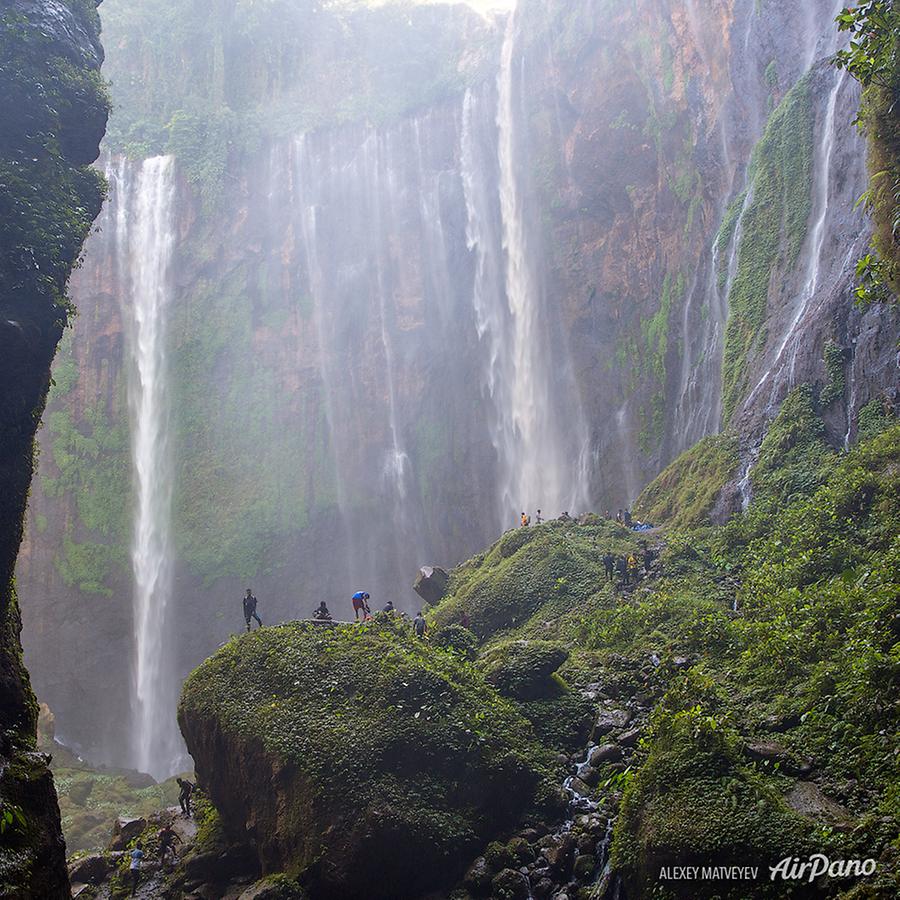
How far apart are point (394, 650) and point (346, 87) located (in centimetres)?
3771

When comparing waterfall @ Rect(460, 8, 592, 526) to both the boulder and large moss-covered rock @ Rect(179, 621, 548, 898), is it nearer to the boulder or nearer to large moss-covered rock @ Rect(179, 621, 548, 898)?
the boulder

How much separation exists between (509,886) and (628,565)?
28.7 feet

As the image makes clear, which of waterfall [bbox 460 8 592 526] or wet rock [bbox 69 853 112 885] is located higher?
waterfall [bbox 460 8 592 526]

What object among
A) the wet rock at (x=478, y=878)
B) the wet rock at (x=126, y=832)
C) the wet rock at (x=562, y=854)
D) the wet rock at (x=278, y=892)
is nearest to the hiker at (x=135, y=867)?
the wet rock at (x=126, y=832)

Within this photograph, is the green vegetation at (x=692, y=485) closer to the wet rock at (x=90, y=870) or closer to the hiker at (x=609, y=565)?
the hiker at (x=609, y=565)

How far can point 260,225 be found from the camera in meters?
38.7

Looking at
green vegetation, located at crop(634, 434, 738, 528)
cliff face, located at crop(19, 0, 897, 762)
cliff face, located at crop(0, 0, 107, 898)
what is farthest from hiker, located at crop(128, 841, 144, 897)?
cliff face, located at crop(19, 0, 897, 762)

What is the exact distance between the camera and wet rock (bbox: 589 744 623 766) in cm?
934

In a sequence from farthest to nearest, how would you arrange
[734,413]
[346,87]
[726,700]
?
[346,87] → [734,413] → [726,700]

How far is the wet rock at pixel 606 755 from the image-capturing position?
9.34m

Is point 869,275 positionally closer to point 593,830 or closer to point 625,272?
point 593,830

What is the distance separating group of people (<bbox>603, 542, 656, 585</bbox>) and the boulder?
542 cm

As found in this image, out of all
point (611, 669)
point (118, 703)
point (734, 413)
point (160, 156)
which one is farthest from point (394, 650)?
point (160, 156)

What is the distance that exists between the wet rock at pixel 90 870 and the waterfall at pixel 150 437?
20086mm
